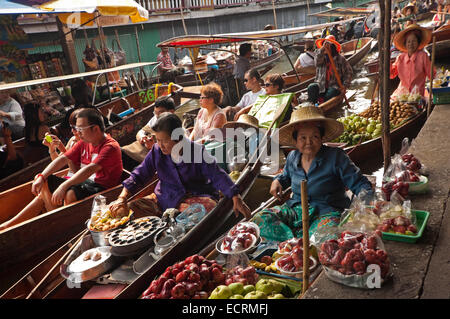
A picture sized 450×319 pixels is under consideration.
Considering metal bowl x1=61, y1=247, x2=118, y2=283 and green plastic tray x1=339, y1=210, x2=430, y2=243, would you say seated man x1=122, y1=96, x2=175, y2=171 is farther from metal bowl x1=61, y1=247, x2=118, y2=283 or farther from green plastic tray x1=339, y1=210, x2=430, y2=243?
green plastic tray x1=339, y1=210, x2=430, y2=243

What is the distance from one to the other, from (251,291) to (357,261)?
1.94ft

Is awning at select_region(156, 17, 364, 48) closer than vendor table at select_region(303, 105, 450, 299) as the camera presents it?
No

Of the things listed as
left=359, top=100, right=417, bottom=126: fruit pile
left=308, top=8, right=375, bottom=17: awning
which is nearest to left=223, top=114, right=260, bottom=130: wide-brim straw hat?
left=359, top=100, right=417, bottom=126: fruit pile

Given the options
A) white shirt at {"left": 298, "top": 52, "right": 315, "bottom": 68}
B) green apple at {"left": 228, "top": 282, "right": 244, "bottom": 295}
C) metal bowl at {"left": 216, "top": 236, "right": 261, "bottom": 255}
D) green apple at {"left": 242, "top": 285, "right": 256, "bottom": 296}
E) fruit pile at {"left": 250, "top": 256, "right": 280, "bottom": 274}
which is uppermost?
white shirt at {"left": 298, "top": 52, "right": 315, "bottom": 68}

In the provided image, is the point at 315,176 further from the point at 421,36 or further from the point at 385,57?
the point at 421,36

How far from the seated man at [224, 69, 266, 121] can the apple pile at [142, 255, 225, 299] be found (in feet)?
14.1

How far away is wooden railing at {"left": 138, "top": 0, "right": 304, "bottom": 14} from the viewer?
53.4 feet

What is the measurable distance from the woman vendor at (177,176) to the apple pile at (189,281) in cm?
96

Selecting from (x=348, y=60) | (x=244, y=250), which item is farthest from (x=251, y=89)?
(x=348, y=60)

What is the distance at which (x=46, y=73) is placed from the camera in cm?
1056

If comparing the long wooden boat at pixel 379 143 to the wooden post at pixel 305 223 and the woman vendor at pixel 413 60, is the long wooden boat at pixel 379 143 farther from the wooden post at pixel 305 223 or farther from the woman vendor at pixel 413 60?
the wooden post at pixel 305 223

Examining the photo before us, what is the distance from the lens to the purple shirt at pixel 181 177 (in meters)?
3.26

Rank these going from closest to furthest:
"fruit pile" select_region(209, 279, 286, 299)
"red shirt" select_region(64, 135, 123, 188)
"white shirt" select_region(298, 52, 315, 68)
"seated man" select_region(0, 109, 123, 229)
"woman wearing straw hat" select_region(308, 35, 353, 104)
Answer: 1. "fruit pile" select_region(209, 279, 286, 299)
2. "seated man" select_region(0, 109, 123, 229)
3. "red shirt" select_region(64, 135, 123, 188)
4. "woman wearing straw hat" select_region(308, 35, 353, 104)
5. "white shirt" select_region(298, 52, 315, 68)
